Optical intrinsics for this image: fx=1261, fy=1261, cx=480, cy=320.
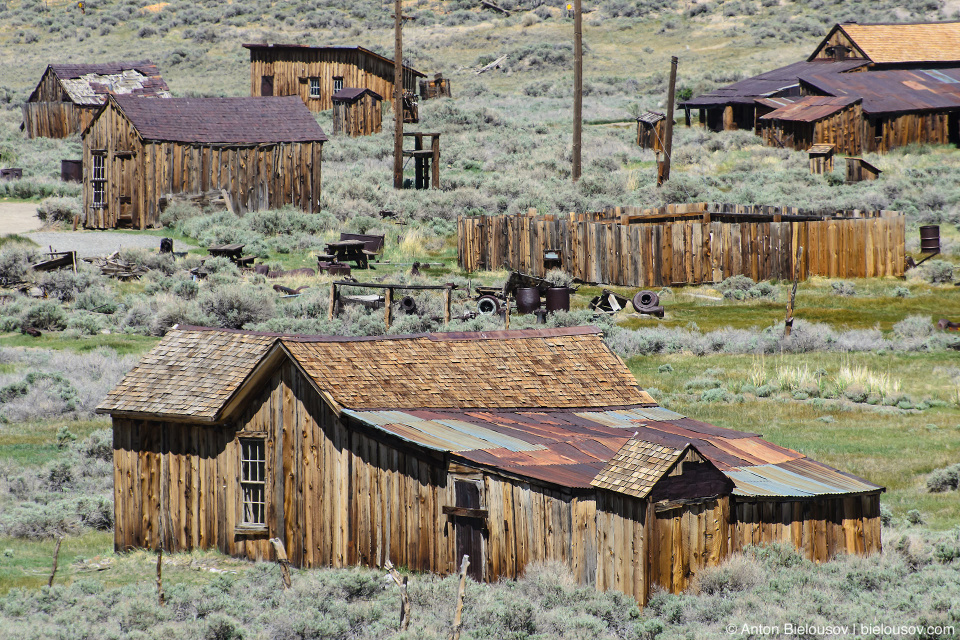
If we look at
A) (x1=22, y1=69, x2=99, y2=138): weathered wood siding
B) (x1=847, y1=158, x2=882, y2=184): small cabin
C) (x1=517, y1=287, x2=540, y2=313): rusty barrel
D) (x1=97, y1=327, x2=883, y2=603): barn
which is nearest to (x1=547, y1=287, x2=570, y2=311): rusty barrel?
(x1=517, y1=287, x2=540, y2=313): rusty barrel

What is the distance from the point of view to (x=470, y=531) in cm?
1434

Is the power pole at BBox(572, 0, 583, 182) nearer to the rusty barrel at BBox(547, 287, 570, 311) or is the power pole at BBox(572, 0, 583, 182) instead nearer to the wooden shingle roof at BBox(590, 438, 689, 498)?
the rusty barrel at BBox(547, 287, 570, 311)

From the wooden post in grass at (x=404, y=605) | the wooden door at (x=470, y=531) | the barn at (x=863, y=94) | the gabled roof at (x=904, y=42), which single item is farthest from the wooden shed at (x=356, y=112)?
the wooden post in grass at (x=404, y=605)

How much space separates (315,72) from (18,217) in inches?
981

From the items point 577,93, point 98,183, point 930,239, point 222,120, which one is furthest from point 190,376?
point 577,93

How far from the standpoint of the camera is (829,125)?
52.4 meters

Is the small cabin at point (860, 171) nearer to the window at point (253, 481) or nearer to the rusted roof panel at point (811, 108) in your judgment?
the rusted roof panel at point (811, 108)

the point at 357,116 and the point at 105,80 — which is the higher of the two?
the point at 105,80

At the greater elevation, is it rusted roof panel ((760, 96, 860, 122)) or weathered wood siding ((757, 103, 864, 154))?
rusted roof panel ((760, 96, 860, 122))

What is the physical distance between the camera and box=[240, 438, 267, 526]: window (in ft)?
52.7

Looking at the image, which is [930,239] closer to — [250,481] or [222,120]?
[222,120]

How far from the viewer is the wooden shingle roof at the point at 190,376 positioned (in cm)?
1620

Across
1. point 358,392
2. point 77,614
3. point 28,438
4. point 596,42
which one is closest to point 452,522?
point 358,392

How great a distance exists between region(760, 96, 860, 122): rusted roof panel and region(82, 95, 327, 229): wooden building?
21.4 m
